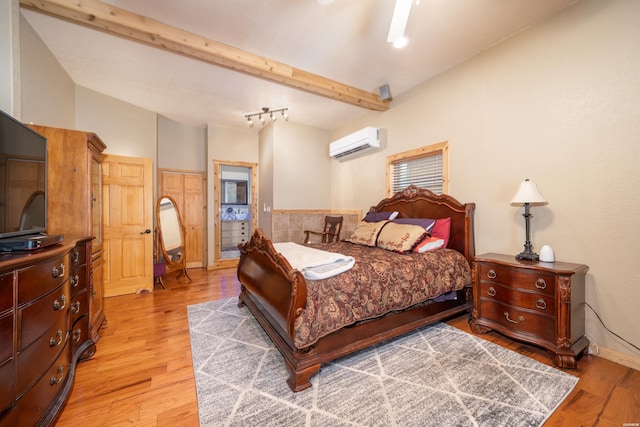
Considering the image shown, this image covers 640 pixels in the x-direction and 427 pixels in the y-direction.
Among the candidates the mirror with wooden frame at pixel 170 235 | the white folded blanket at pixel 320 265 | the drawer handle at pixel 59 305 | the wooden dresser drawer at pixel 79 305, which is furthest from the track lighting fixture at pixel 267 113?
the drawer handle at pixel 59 305

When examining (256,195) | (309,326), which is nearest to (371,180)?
(256,195)

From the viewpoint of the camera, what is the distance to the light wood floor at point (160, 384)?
142 centimetres

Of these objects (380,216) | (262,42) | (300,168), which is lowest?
(380,216)

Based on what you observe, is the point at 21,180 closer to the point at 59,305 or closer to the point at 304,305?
the point at 59,305

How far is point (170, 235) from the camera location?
4309 millimetres

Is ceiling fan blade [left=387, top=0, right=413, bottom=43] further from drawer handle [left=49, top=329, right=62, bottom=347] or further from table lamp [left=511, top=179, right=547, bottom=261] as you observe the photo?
drawer handle [left=49, top=329, right=62, bottom=347]

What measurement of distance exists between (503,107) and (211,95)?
370cm

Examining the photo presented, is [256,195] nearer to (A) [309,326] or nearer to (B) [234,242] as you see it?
(B) [234,242]

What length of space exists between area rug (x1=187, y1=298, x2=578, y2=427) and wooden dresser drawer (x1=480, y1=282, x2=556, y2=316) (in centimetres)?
39

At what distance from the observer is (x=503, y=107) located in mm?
2566

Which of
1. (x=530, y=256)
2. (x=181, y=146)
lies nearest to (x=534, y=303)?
(x=530, y=256)

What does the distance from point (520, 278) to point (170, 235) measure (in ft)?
15.7

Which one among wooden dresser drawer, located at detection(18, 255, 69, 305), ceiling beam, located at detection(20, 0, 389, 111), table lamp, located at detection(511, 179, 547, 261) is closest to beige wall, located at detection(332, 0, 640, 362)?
table lamp, located at detection(511, 179, 547, 261)

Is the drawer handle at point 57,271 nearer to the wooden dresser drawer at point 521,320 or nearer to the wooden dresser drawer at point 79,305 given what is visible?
the wooden dresser drawer at point 79,305
